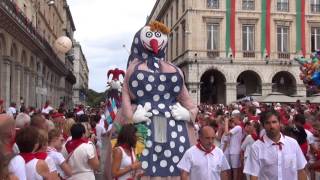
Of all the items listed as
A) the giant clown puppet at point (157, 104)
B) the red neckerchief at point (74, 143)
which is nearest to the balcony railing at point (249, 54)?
the giant clown puppet at point (157, 104)

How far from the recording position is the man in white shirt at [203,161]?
5.72m

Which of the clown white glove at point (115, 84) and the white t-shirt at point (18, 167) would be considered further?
the clown white glove at point (115, 84)

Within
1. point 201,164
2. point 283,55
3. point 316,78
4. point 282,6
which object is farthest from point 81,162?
point 282,6

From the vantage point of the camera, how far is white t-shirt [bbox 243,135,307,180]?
17.4 feet

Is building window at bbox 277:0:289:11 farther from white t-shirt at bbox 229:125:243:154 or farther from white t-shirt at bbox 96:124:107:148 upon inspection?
white t-shirt at bbox 229:125:243:154

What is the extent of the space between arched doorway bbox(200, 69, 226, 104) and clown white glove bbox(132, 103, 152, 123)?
1375 inches

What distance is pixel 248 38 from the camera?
41.1 m

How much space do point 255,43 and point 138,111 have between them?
1370 inches

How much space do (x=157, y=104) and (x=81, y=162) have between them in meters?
1.50

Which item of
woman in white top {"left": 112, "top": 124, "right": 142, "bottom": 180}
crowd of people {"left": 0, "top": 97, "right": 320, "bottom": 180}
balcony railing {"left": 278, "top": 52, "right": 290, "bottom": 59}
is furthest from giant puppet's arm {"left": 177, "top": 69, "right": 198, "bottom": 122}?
balcony railing {"left": 278, "top": 52, "right": 290, "bottom": 59}

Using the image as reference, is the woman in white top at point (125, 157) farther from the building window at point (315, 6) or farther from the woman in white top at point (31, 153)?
the building window at point (315, 6)

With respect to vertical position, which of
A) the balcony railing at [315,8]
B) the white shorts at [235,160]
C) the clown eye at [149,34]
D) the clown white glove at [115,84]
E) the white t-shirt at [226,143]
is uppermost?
the balcony railing at [315,8]

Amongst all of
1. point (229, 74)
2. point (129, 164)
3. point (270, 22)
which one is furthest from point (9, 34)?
point (270, 22)

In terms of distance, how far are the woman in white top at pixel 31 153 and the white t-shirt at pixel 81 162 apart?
1682 millimetres
